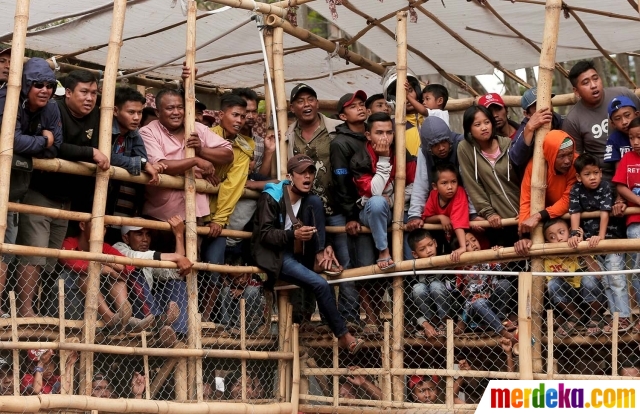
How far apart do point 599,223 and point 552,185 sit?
0.48 metres

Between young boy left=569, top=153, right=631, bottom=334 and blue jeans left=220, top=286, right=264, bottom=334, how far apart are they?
2.59 m

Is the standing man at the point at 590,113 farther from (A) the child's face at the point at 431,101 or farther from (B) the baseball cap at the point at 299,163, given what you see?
(B) the baseball cap at the point at 299,163

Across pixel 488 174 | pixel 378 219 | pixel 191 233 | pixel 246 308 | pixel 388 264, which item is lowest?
pixel 246 308

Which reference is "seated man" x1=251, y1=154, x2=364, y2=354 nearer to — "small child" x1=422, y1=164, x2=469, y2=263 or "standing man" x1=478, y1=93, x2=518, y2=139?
"small child" x1=422, y1=164, x2=469, y2=263

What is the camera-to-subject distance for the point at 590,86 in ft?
25.2

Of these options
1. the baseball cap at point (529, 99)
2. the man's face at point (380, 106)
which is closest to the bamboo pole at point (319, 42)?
the man's face at point (380, 106)

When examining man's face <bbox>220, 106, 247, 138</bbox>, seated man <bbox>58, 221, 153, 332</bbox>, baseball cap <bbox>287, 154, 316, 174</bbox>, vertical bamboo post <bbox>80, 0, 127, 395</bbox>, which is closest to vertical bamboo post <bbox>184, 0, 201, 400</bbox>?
seated man <bbox>58, 221, 153, 332</bbox>

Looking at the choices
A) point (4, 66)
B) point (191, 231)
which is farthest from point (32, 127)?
point (191, 231)

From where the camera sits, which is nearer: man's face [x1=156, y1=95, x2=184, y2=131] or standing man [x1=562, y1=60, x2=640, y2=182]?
standing man [x1=562, y1=60, x2=640, y2=182]

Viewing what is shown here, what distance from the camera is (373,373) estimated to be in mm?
7969

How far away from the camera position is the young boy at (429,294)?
25.6ft

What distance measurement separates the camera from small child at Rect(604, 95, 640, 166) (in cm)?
736

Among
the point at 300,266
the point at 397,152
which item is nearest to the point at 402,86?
the point at 397,152

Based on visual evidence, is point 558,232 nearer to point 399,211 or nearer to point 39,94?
point 399,211
